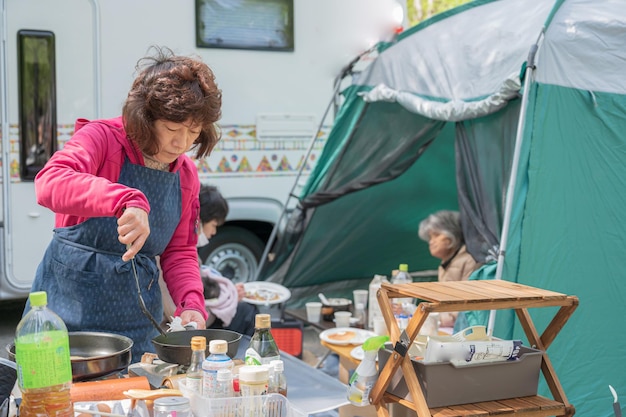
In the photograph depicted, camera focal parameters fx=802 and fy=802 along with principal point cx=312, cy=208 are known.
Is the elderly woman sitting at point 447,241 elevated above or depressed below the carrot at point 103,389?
below

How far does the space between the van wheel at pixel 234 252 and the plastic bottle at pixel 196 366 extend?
449 centimetres

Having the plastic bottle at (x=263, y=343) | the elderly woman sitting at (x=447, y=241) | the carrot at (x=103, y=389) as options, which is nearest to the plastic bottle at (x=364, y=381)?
the plastic bottle at (x=263, y=343)

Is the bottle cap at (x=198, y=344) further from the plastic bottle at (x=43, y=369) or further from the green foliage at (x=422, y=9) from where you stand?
the green foliage at (x=422, y=9)

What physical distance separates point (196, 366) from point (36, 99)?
13.4ft

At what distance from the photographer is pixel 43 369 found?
5.66ft

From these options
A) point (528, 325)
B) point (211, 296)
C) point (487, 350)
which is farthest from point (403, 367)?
point (211, 296)

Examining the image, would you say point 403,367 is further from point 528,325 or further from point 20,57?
point 20,57

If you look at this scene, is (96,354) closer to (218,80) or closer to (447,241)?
(447,241)

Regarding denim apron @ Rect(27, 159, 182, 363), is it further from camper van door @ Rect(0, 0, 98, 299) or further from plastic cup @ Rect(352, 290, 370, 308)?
camper van door @ Rect(0, 0, 98, 299)

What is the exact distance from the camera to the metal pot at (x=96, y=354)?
202cm

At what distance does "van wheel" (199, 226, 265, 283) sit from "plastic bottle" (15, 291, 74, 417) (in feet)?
15.5

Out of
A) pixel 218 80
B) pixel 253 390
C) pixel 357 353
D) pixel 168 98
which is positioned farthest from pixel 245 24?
pixel 253 390

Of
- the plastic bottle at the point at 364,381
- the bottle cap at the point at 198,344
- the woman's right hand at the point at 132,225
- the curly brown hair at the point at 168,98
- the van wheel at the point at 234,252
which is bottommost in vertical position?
the van wheel at the point at 234,252

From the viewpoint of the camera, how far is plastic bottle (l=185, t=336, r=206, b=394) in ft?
6.47
